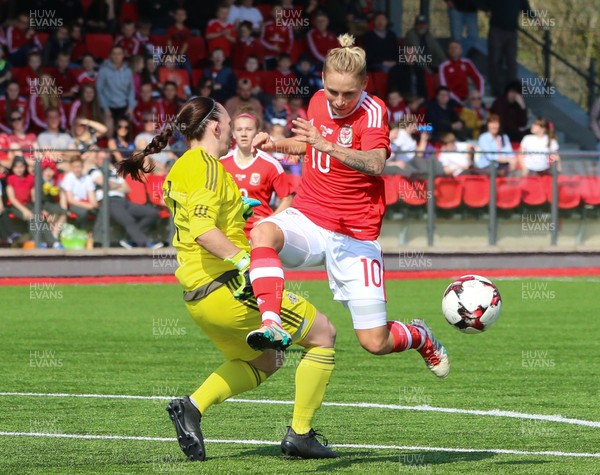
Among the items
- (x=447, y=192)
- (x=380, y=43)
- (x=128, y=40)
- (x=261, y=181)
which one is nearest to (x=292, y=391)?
(x=261, y=181)

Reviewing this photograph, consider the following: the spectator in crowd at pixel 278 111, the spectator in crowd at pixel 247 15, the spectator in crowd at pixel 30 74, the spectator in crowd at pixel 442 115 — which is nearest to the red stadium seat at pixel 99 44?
the spectator in crowd at pixel 30 74

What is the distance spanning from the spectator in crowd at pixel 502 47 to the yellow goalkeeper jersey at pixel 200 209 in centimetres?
1934

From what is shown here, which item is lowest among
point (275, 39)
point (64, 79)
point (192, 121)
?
point (64, 79)

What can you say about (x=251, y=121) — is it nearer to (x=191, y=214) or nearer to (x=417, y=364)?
(x=417, y=364)

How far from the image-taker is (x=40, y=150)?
714 inches

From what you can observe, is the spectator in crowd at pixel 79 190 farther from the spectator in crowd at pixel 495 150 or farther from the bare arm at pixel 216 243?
the bare arm at pixel 216 243

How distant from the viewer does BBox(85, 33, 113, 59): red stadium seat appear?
22578 mm

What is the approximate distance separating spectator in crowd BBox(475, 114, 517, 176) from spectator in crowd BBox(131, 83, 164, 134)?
16.8 feet

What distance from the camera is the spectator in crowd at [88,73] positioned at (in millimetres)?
21344

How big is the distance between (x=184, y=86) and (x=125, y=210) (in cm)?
394

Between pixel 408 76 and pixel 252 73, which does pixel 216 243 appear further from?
pixel 408 76

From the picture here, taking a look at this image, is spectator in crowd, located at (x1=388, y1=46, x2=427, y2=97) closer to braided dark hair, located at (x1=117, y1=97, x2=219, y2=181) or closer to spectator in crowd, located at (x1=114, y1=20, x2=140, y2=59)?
spectator in crowd, located at (x1=114, y1=20, x2=140, y2=59)

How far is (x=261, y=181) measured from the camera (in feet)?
37.9

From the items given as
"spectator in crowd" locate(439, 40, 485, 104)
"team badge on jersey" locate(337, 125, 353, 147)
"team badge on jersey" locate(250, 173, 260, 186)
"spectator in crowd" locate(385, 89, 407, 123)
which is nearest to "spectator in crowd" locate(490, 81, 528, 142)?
"spectator in crowd" locate(439, 40, 485, 104)
